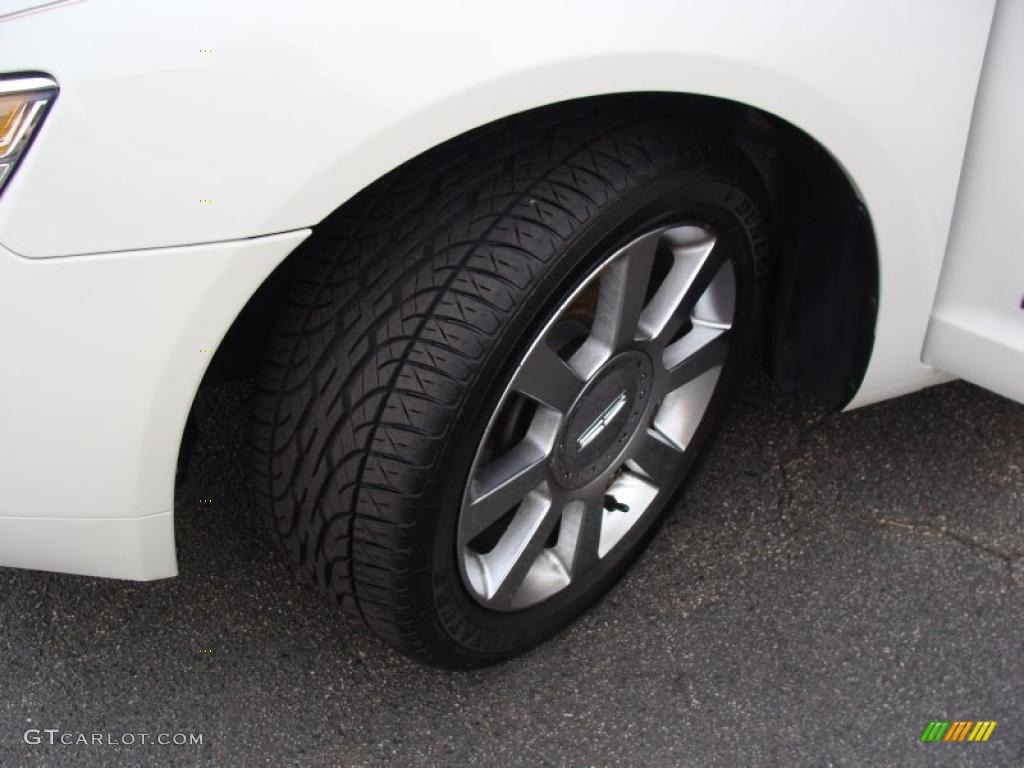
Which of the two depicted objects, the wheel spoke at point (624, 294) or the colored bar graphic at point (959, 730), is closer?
the wheel spoke at point (624, 294)

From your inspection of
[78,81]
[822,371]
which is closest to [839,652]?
[822,371]

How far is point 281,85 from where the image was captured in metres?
1.08

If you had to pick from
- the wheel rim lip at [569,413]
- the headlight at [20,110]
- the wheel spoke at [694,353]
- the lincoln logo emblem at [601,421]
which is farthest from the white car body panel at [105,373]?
the wheel spoke at [694,353]

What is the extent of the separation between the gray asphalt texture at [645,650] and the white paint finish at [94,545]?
0.44 m

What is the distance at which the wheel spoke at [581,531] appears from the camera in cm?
174

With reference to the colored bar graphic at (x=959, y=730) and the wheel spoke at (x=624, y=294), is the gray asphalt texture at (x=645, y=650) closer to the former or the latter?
the colored bar graphic at (x=959, y=730)

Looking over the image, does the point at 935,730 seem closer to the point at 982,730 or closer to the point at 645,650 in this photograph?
the point at 982,730

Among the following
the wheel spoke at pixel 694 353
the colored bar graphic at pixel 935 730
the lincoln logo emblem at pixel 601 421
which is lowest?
the colored bar graphic at pixel 935 730

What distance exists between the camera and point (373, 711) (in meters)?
1.74

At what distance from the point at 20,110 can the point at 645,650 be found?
1.28 meters

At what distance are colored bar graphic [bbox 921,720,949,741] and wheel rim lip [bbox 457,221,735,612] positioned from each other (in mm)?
565

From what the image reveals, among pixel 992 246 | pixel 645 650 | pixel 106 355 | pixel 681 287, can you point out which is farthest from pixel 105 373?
pixel 992 246

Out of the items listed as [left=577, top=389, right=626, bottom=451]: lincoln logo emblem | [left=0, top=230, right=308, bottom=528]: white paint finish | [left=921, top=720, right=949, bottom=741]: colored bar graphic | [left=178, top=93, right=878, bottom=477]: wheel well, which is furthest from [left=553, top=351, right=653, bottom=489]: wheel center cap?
[left=921, top=720, right=949, bottom=741]: colored bar graphic

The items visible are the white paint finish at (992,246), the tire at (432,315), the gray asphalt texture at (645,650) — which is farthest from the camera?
the gray asphalt texture at (645,650)
